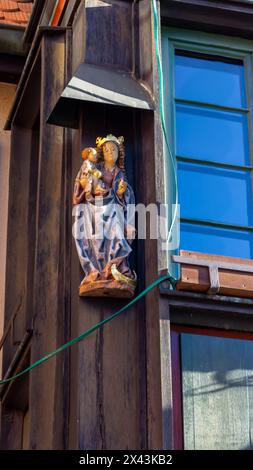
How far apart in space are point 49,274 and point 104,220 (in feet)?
1.99

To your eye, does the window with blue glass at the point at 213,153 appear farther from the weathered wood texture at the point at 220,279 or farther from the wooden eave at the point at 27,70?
the wooden eave at the point at 27,70

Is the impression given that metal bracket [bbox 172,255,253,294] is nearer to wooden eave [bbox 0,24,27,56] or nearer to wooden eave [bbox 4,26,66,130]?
wooden eave [bbox 4,26,66,130]

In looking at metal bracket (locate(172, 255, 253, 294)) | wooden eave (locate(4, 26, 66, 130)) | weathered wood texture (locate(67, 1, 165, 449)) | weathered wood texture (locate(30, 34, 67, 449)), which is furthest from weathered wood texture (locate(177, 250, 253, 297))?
wooden eave (locate(4, 26, 66, 130))

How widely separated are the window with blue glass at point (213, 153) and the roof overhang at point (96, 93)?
44 cm

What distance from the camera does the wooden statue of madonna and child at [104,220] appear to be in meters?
8.64

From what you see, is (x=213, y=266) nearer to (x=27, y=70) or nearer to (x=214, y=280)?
(x=214, y=280)

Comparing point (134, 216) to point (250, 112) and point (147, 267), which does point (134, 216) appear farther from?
point (250, 112)

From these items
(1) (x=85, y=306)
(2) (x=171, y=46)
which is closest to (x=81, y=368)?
(1) (x=85, y=306)

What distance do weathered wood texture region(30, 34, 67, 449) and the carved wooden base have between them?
1.21 feet

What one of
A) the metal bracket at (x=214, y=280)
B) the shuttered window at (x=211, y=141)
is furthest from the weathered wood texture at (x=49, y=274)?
the metal bracket at (x=214, y=280)

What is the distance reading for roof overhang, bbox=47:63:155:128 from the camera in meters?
9.20

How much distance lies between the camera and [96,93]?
922cm

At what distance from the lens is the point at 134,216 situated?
29.3 feet

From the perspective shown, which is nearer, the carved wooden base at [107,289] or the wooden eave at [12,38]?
the carved wooden base at [107,289]
